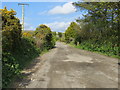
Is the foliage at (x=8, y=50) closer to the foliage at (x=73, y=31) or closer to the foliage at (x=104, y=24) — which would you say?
the foliage at (x=104, y=24)

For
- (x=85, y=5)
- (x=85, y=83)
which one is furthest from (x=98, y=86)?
(x=85, y=5)

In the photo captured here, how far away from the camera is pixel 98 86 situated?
198 inches

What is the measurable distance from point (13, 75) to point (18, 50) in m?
3.24

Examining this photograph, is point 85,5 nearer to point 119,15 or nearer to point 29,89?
point 119,15

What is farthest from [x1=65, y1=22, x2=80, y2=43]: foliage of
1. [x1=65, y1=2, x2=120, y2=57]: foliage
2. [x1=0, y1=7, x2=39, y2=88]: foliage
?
[x1=0, y1=7, x2=39, y2=88]: foliage

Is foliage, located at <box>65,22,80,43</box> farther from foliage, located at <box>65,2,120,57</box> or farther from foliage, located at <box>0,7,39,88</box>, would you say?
foliage, located at <box>0,7,39,88</box>

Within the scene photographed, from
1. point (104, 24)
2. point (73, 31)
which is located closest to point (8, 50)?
point (104, 24)

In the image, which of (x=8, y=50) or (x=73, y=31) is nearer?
(x=8, y=50)

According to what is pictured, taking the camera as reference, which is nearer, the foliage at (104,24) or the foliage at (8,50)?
the foliage at (8,50)

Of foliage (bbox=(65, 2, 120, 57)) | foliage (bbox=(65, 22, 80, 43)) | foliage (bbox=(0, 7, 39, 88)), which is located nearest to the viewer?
foliage (bbox=(0, 7, 39, 88))

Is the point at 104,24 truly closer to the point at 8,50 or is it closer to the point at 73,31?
the point at 8,50

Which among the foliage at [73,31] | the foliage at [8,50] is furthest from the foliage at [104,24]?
the foliage at [8,50]

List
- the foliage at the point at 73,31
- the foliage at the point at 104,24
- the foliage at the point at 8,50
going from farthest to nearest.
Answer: the foliage at the point at 73,31, the foliage at the point at 104,24, the foliage at the point at 8,50

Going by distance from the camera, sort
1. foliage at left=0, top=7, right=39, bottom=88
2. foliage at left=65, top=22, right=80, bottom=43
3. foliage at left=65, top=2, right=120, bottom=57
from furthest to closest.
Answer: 1. foliage at left=65, top=22, right=80, bottom=43
2. foliage at left=65, top=2, right=120, bottom=57
3. foliage at left=0, top=7, right=39, bottom=88
